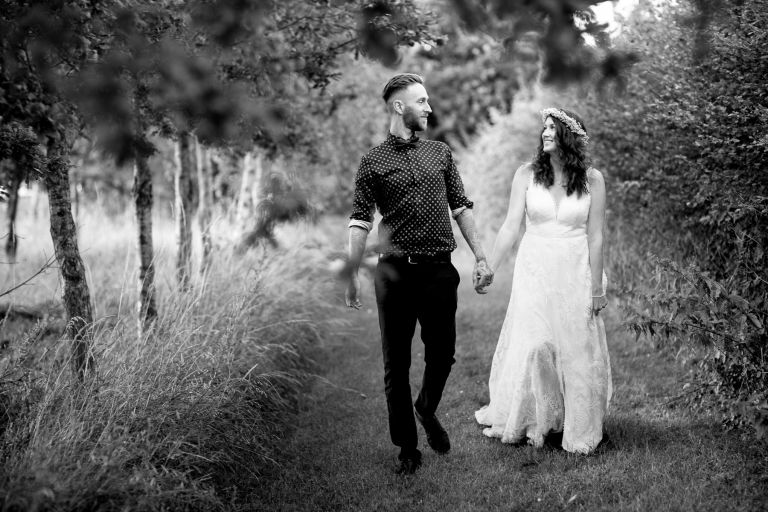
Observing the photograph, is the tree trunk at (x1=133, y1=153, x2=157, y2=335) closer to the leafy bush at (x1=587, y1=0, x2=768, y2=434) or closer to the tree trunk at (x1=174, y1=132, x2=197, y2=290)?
the tree trunk at (x1=174, y1=132, x2=197, y2=290)

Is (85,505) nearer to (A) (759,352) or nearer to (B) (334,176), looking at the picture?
(A) (759,352)

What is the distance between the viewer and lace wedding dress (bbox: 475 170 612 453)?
414 centimetres

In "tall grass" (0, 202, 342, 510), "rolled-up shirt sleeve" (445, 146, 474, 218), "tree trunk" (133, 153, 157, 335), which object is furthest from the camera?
"tree trunk" (133, 153, 157, 335)

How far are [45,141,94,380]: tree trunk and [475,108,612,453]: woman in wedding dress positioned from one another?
246cm

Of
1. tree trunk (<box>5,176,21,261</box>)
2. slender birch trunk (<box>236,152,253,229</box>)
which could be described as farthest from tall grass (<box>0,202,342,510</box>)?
slender birch trunk (<box>236,152,253,229</box>)

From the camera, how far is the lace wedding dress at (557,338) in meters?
4.14

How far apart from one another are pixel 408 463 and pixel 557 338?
1183 millimetres

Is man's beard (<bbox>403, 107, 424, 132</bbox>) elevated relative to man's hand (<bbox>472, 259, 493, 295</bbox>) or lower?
elevated

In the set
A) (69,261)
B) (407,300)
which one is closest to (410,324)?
(407,300)

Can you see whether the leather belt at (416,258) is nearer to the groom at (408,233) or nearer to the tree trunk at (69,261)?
the groom at (408,233)

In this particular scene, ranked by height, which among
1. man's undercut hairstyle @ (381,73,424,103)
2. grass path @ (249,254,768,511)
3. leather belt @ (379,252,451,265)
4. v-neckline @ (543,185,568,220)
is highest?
man's undercut hairstyle @ (381,73,424,103)

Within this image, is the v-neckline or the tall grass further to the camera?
the v-neckline

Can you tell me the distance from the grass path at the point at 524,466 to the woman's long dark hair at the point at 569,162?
5.30 ft

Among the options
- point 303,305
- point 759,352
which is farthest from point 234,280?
point 759,352
